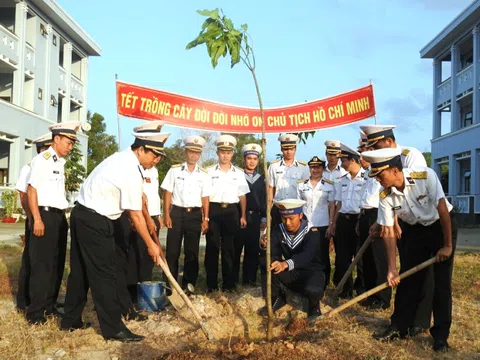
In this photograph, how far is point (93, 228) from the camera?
4.23 metres

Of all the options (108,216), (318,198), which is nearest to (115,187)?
(108,216)

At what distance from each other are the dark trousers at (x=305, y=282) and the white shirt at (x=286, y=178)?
5.12ft

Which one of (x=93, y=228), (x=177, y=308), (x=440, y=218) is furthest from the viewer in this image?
(x=177, y=308)

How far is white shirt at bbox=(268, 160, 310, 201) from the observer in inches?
255

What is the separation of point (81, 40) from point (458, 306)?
25.1m

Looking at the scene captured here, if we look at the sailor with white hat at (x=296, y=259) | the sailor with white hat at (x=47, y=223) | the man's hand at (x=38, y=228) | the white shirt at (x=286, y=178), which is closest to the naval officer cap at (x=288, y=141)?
the white shirt at (x=286, y=178)

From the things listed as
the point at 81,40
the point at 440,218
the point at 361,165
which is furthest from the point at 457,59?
the point at 440,218

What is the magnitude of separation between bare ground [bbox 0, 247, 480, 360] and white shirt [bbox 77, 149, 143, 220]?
3.59 feet

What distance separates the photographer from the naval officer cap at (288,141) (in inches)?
255

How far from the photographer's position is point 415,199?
13.2 feet

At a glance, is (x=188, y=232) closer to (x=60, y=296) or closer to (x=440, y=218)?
(x=60, y=296)

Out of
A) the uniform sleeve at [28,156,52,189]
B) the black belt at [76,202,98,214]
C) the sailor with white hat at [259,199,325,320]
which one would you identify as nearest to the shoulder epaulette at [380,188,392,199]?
the sailor with white hat at [259,199,325,320]

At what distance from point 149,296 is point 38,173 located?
1629 millimetres

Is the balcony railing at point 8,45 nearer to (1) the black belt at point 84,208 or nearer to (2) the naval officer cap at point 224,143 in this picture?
(2) the naval officer cap at point 224,143
